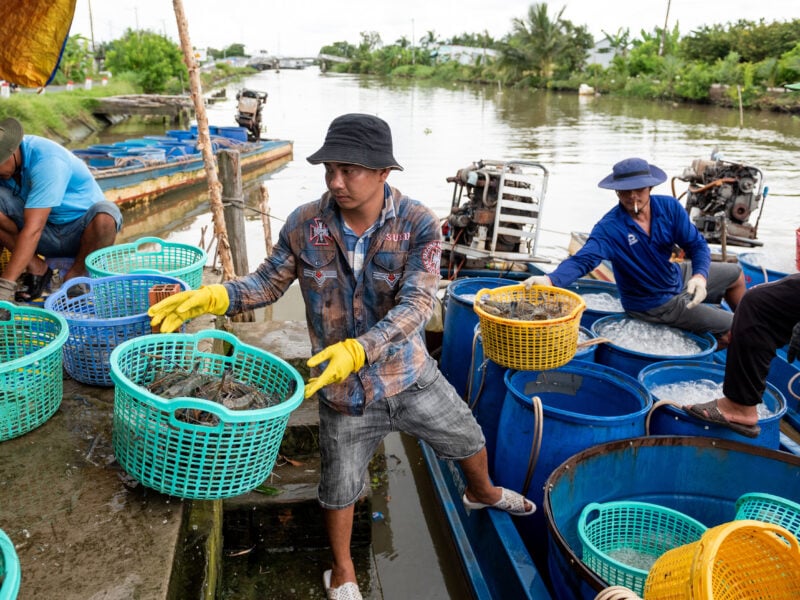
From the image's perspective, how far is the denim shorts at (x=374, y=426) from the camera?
2408mm

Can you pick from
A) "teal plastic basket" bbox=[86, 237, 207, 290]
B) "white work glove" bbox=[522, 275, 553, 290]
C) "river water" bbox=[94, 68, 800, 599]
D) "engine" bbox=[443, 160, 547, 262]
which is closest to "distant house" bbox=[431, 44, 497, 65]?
"river water" bbox=[94, 68, 800, 599]

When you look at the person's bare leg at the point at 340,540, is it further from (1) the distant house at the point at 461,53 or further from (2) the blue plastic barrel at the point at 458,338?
(1) the distant house at the point at 461,53

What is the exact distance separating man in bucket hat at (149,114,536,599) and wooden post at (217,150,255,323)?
298cm

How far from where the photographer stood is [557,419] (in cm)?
271

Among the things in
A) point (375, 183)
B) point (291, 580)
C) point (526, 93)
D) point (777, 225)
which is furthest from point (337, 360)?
point (526, 93)

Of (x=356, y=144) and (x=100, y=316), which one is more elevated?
(x=356, y=144)

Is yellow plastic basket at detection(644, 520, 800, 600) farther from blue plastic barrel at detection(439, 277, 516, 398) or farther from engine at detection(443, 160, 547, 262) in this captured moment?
engine at detection(443, 160, 547, 262)

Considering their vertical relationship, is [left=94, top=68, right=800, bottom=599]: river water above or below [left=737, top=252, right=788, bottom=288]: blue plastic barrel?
below

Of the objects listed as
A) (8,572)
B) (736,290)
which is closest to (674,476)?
(736,290)

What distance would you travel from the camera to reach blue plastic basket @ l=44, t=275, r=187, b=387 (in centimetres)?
274

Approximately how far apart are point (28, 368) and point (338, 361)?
125 centimetres

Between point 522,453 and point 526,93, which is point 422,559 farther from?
point 526,93

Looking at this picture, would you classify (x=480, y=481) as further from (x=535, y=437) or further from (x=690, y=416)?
(x=690, y=416)

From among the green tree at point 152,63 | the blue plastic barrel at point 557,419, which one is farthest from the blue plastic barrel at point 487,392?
the green tree at point 152,63
